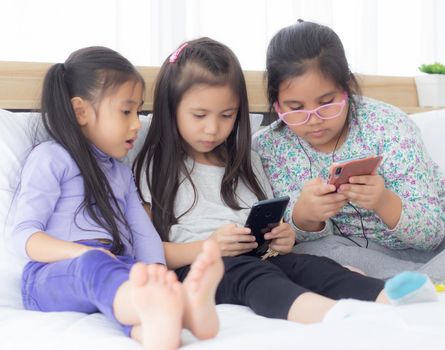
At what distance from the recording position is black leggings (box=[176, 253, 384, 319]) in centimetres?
116

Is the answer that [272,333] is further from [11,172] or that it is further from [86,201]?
[11,172]

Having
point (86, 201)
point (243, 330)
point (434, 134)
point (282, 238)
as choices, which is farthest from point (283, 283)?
point (434, 134)

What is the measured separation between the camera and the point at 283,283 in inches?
46.6

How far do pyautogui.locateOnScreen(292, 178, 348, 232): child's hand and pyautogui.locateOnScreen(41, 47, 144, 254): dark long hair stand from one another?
395mm

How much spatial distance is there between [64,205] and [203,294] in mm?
543

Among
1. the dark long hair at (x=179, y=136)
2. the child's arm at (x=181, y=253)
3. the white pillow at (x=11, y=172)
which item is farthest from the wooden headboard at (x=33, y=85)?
the child's arm at (x=181, y=253)

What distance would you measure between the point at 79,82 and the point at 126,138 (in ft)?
0.53

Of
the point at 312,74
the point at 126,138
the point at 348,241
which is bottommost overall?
the point at 348,241

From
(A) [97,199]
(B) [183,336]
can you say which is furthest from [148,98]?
(B) [183,336]

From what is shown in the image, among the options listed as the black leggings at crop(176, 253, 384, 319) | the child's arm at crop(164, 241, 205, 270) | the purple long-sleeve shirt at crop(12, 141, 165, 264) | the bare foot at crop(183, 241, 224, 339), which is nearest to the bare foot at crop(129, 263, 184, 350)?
the bare foot at crop(183, 241, 224, 339)

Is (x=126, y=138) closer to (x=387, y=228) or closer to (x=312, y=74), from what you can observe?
(x=312, y=74)

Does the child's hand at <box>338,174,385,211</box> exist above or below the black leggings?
above

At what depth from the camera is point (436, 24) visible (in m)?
Result: 2.94

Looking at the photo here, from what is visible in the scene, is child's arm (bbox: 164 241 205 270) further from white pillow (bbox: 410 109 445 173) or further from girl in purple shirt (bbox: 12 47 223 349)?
white pillow (bbox: 410 109 445 173)
